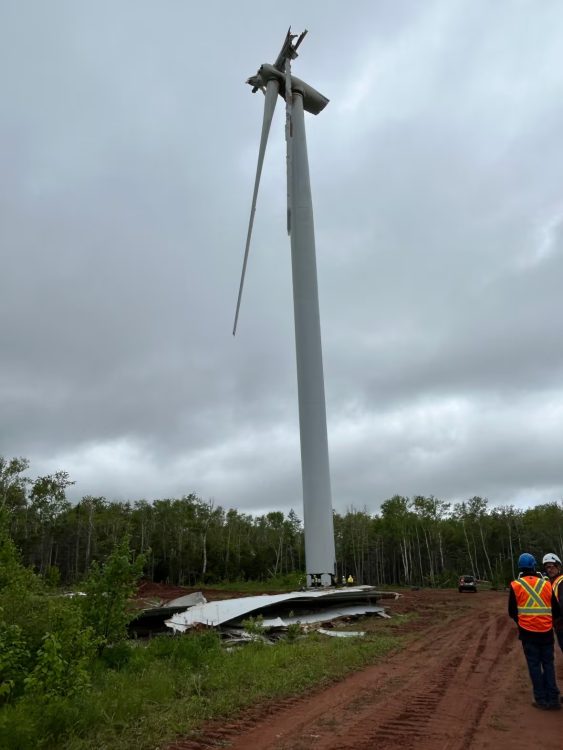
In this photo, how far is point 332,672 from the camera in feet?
30.3

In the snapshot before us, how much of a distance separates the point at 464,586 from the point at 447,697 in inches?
1471

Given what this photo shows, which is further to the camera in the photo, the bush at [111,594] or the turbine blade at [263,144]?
the turbine blade at [263,144]

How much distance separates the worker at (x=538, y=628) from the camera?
22.3 ft

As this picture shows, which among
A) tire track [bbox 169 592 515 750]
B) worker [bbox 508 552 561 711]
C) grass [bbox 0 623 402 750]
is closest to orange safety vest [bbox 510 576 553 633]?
worker [bbox 508 552 561 711]

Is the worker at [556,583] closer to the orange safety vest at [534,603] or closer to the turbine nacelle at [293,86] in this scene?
the orange safety vest at [534,603]

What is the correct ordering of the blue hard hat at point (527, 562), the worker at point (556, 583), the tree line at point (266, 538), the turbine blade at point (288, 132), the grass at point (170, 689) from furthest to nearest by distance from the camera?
the tree line at point (266, 538) < the turbine blade at point (288, 132) < the blue hard hat at point (527, 562) < the worker at point (556, 583) < the grass at point (170, 689)

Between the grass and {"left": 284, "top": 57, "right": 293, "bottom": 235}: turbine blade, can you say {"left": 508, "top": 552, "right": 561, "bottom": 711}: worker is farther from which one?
{"left": 284, "top": 57, "right": 293, "bottom": 235}: turbine blade

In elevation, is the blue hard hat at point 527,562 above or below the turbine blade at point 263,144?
below

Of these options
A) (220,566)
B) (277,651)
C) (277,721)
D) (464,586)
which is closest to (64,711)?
(277,721)

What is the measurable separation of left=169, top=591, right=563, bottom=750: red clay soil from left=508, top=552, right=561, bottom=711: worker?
0.25 m

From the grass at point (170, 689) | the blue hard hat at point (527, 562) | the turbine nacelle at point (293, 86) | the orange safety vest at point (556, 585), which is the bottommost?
the grass at point (170, 689)

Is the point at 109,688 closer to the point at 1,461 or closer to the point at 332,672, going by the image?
the point at 332,672

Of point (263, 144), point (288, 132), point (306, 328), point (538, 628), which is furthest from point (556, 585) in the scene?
point (288, 132)

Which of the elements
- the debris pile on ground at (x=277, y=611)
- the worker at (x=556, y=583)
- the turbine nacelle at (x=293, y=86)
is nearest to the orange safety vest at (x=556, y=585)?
the worker at (x=556, y=583)
